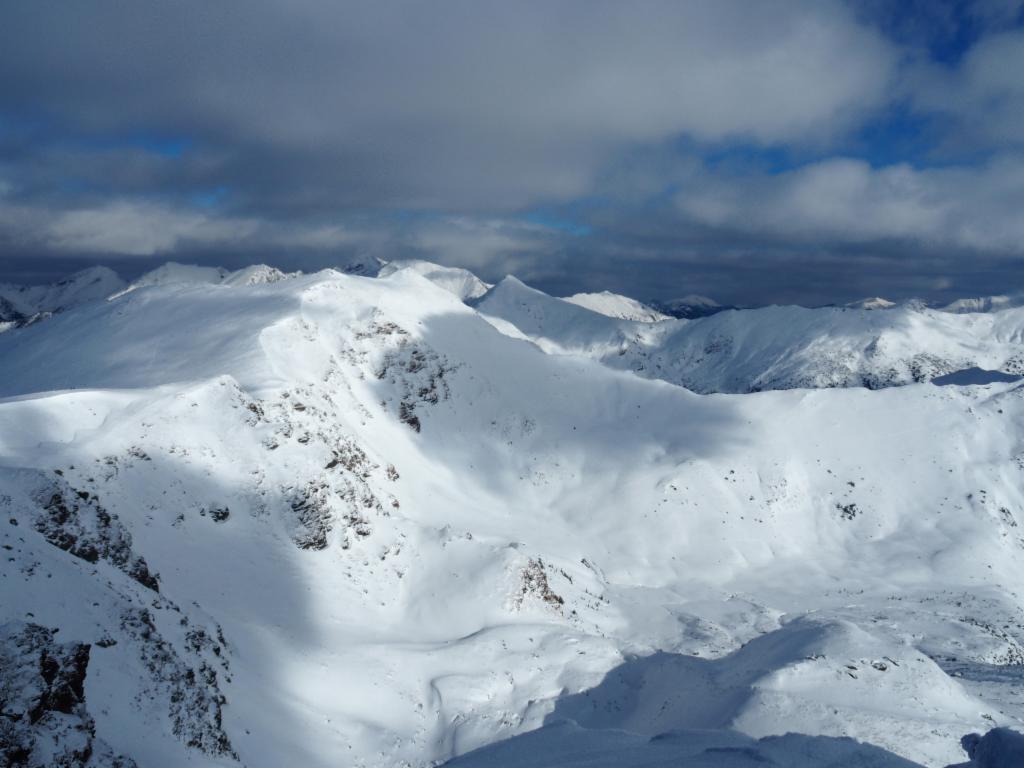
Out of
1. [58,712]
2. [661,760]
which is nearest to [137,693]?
[58,712]

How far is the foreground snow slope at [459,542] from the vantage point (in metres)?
27.7

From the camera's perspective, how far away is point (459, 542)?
54938 mm

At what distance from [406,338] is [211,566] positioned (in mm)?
54644

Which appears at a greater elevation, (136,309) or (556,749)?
(136,309)

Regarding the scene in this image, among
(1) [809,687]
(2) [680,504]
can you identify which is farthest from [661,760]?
(2) [680,504]

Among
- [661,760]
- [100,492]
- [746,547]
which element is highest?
[661,760]

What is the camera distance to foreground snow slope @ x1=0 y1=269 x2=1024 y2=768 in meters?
27.7

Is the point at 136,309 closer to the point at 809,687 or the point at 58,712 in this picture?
the point at 58,712

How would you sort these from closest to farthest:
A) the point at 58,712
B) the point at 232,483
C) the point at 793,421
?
the point at 58,712
the point at 232,483
the point at 793,421

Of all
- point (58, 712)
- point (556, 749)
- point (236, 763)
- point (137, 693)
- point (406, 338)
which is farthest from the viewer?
point (406, 338)

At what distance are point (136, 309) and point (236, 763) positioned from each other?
78475 millimetres

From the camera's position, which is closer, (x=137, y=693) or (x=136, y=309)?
(x=137, y=693)

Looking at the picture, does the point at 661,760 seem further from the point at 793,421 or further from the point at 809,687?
the point at 793,421

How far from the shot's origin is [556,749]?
1934 centimetres
